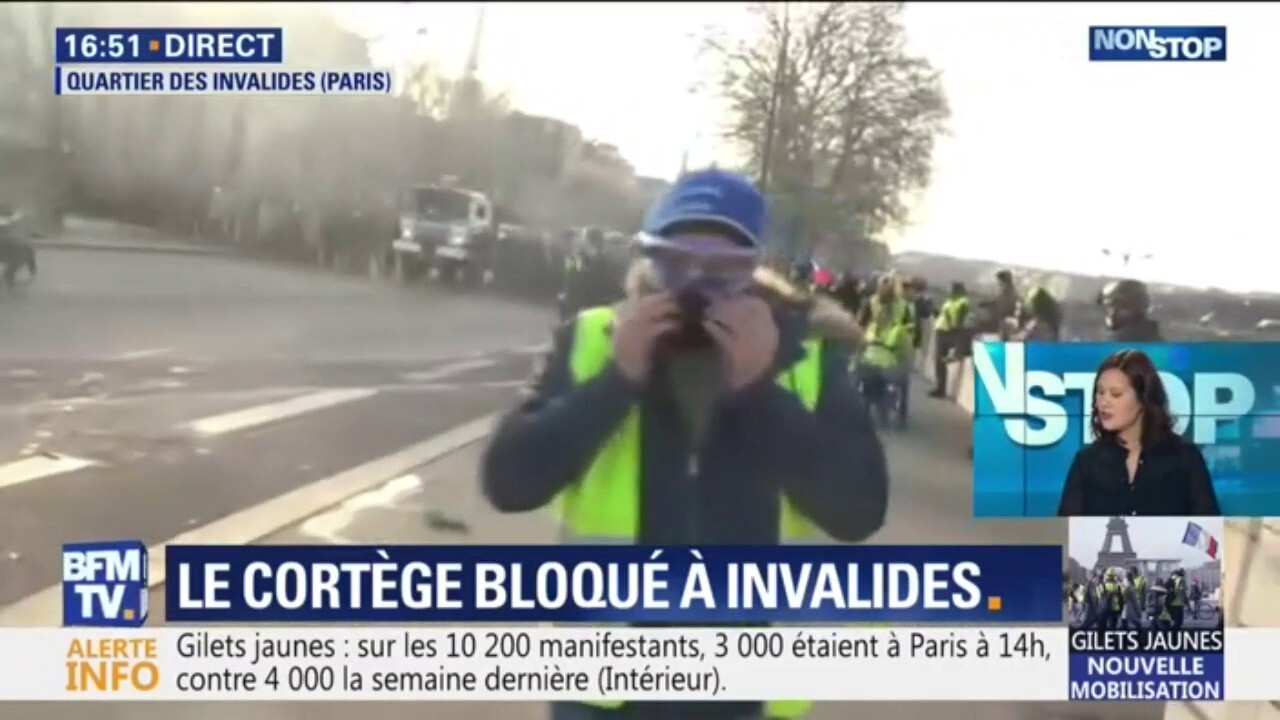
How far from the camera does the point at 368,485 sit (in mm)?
2627

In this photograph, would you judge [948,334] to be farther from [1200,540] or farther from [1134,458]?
[1200,540]

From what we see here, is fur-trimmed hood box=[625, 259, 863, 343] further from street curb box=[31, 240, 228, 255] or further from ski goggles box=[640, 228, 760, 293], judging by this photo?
street curb box=[31, 240, 228, 255]

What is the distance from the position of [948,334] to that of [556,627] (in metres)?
0.95

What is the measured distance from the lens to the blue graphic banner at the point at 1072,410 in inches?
103

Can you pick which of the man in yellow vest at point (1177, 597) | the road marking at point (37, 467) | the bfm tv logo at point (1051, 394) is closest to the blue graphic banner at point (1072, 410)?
the bfm tv logo at point (1051, 394)

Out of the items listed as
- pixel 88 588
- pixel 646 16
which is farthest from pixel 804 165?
pixel 88 588

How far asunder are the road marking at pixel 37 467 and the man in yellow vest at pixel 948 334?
1.65 metres

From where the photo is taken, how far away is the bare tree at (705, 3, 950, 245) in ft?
8.63

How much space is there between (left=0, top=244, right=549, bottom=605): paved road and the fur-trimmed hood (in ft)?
0.76

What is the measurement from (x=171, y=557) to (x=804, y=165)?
1448mm

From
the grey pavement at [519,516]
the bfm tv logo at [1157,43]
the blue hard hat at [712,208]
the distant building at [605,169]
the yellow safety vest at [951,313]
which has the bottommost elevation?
the grey pavement at [519,516]

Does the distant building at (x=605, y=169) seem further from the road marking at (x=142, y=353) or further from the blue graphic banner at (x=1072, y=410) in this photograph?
the road marking at (x=142, y=353)

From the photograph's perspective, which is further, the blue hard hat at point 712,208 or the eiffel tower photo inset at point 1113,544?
the eiffel tower photo inset at point 1113,544

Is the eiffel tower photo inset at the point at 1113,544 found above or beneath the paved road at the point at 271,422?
beneath
